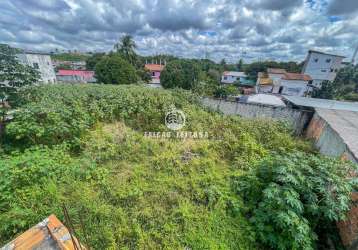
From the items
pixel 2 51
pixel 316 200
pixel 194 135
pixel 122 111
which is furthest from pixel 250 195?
pixel 2 51

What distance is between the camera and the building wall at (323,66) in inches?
889

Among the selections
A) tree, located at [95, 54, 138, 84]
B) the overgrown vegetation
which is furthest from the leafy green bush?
tree, located at [95, 54, 138, 84]

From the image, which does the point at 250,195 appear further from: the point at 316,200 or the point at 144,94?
the point at 144,94

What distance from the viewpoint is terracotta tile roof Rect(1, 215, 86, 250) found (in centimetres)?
150

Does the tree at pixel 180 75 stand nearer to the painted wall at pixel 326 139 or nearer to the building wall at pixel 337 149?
the painted wall at pixel 326 139

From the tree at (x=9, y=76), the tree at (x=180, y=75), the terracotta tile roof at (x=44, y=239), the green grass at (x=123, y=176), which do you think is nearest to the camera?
the terracotta tile roof at (x=44, y=239)

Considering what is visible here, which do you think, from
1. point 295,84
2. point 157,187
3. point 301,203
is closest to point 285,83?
point 295,84

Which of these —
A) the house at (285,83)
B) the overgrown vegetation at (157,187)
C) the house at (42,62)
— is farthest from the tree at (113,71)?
the house at (285,83)

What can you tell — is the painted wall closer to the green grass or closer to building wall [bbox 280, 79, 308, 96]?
the green grass

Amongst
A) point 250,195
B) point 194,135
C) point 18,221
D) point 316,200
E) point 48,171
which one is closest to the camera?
point 18,221

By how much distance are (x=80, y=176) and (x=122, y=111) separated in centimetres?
280

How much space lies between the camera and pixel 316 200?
2.23 m

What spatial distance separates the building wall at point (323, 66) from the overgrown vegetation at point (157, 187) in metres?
27.3

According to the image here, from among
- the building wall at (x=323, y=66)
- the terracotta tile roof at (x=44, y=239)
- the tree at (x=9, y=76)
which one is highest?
the building wall at (x=323, y=66)
